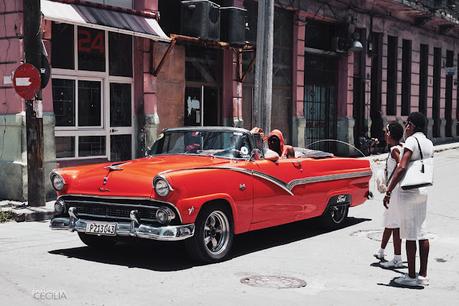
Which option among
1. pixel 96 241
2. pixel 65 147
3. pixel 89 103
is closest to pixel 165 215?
pixel 96 241

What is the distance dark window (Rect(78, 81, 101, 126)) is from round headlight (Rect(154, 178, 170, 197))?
773 cm

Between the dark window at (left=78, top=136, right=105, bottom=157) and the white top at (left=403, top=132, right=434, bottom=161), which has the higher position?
the white top at (left=403, top=132, right=434, bottom=161)

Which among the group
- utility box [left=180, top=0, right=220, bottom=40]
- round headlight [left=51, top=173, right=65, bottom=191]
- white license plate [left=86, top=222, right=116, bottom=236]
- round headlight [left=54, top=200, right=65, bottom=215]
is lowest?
white license plate [left=86, top=222, right=116, bottom=236]

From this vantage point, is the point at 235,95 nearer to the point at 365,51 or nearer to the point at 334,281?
the point at 365,51

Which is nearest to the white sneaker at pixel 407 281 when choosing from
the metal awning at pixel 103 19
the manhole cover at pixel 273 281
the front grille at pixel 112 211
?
the manhole cover at pixel 273 281

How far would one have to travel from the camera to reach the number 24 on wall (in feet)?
45.6

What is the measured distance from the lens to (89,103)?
1431 cm

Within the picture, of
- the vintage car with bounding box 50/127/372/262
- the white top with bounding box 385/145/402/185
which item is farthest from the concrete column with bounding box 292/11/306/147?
the white top with bounding box 385/145/402/185

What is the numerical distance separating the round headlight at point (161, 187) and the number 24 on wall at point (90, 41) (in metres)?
7.87

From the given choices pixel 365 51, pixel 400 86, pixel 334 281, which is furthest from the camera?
pixel 400 86

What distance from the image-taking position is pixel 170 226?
684 centimetres

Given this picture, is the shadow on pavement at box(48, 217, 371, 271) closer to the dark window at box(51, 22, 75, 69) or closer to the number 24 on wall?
the dark window at box(51, 22, 75, 69)

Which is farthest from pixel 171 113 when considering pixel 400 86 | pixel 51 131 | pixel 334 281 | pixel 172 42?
pixel 400 86

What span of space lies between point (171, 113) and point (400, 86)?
15394mm
